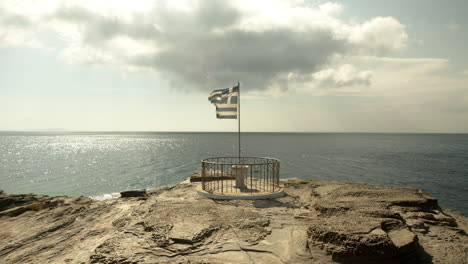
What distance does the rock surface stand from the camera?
22.8 feet

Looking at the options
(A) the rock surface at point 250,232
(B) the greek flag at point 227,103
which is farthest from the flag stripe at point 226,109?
(A) the rock surface at point 250,232

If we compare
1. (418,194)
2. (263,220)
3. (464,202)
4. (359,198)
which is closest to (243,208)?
(263,220)

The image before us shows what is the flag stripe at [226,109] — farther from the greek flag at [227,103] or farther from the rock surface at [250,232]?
the rock surface at [250,232]

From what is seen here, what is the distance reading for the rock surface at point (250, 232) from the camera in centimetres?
695

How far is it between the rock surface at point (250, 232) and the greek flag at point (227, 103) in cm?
446

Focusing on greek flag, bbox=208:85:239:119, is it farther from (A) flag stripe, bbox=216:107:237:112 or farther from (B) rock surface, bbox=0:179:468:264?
(B) rock surface, bbox=0:179:468:264

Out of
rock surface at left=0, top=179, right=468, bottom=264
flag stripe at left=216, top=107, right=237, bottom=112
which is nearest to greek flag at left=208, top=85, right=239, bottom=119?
flag stripe at left=216, top=107, right=237, bottom=112

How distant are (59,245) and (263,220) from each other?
6991 millimetres

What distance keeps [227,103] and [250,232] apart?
24.9 feet

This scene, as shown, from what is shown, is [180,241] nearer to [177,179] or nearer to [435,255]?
[435,255]

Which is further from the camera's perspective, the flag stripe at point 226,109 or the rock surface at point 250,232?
the flag stripe at point 226,109

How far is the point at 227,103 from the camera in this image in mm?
14281

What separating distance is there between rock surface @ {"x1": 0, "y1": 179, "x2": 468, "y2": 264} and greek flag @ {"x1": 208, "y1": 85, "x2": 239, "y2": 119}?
4455 mm

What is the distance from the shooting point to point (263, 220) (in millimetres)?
9156
